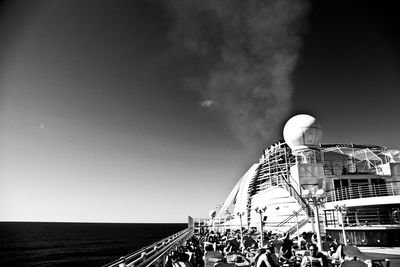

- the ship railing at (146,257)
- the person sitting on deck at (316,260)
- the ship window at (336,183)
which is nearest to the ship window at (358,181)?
the ship window at (336,183)

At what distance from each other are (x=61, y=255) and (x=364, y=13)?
7846cm

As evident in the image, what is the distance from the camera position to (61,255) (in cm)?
6919

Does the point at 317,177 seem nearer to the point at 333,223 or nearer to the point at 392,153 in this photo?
the point at 333,223

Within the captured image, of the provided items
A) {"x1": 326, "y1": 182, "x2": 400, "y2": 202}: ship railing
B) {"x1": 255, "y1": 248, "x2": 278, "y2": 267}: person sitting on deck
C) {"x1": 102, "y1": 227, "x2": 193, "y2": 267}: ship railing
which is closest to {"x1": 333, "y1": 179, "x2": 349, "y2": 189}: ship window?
{"x1": 326, "y1": 182, "x2": 400, "y2": 202}: ship railing

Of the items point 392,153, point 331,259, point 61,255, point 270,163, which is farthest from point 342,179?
point 61,255

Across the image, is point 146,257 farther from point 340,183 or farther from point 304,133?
point 340,183

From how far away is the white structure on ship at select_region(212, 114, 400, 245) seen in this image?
18.5m

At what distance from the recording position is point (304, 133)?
2845 centimetres

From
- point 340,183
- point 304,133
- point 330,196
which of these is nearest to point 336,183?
point 340,183

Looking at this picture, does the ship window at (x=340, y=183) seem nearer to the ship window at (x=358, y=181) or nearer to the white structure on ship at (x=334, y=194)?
the white structure on ship at (x=334, y=194)

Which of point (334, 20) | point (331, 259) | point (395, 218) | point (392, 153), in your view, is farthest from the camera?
point (392, 153)

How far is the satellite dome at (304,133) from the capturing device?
93.4 feet

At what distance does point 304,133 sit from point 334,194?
7148mm

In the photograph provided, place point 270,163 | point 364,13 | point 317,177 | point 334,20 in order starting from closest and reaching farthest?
1. point 364,13
2. point 334,20
3. point 317,177
4. point 270,163
